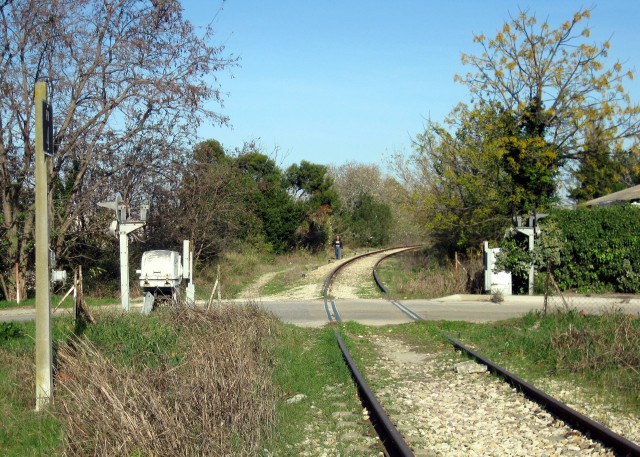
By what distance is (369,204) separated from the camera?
58938 millimetres

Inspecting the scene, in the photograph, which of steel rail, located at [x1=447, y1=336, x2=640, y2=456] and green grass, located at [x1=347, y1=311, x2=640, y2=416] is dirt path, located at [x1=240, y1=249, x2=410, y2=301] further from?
steel rail, located at [x1=447, y1=336, x2=640, y2=456]

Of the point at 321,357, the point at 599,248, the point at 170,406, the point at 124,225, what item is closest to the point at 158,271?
the point at 124,225

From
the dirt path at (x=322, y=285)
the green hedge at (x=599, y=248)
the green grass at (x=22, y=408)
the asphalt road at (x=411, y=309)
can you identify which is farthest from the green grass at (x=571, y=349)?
the green hedge at (x=599, y=248)

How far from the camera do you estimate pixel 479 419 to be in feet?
26.4

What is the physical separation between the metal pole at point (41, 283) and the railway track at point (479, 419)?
3930 mm

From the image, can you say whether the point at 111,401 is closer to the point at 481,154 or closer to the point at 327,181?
the point at 481,154

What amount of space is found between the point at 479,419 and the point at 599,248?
1666 cm

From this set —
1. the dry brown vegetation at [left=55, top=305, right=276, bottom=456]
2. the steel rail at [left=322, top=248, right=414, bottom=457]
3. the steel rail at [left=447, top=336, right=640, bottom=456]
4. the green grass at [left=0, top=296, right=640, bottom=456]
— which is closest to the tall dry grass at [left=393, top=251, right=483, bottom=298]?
the green grass at [left=0, top=296, right=640, bottom=456]

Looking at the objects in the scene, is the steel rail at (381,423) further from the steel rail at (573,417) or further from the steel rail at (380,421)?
the steel rail at (573,417)

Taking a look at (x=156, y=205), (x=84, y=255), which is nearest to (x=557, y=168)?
(x=156, y=205)

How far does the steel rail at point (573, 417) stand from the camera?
654cm

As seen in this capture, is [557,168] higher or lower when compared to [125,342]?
higher

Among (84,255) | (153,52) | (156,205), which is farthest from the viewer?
(156,205)

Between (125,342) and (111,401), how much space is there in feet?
14.5
